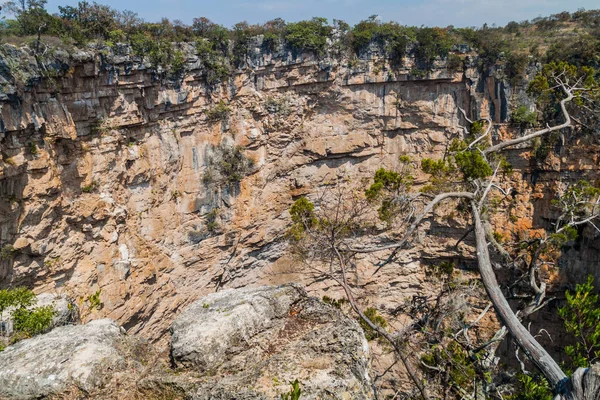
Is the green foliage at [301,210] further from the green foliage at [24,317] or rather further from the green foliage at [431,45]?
the green foliage at [431,45]

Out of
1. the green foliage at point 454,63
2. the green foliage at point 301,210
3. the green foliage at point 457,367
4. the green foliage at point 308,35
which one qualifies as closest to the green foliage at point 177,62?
the green foliage at point 308,35

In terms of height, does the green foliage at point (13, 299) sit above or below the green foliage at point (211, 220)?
above

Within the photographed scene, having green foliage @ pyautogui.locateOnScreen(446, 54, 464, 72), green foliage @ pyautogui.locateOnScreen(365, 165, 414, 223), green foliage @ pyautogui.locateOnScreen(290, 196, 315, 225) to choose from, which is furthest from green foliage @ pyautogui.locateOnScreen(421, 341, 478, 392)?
green foliage @ pyautogui.locateOnScreen(446, 54, 464, 72)

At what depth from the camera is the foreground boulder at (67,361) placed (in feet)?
15.3

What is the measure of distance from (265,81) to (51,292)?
11748 millimetres

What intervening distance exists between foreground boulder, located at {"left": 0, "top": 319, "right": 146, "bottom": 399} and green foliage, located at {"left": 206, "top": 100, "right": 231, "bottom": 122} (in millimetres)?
12002

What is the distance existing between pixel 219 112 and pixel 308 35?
538 cm

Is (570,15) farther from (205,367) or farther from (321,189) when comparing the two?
(205,367)

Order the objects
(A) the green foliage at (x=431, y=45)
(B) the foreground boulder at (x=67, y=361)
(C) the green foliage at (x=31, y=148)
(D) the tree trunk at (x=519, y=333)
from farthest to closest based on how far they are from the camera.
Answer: (A) the green foliage at (x=431, y=45), (C) the green foliage at (x=31, y=148), (B) the foreground boulder at (x=67, y=361), (D) the tree trunk at (x=519, y=333)

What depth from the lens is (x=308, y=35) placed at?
57.4ft

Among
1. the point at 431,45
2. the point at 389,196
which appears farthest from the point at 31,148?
the point at 431,45

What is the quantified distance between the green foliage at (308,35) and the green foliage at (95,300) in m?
12.7

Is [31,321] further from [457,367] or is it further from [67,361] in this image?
[457,367]

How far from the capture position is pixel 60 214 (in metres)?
12.5
